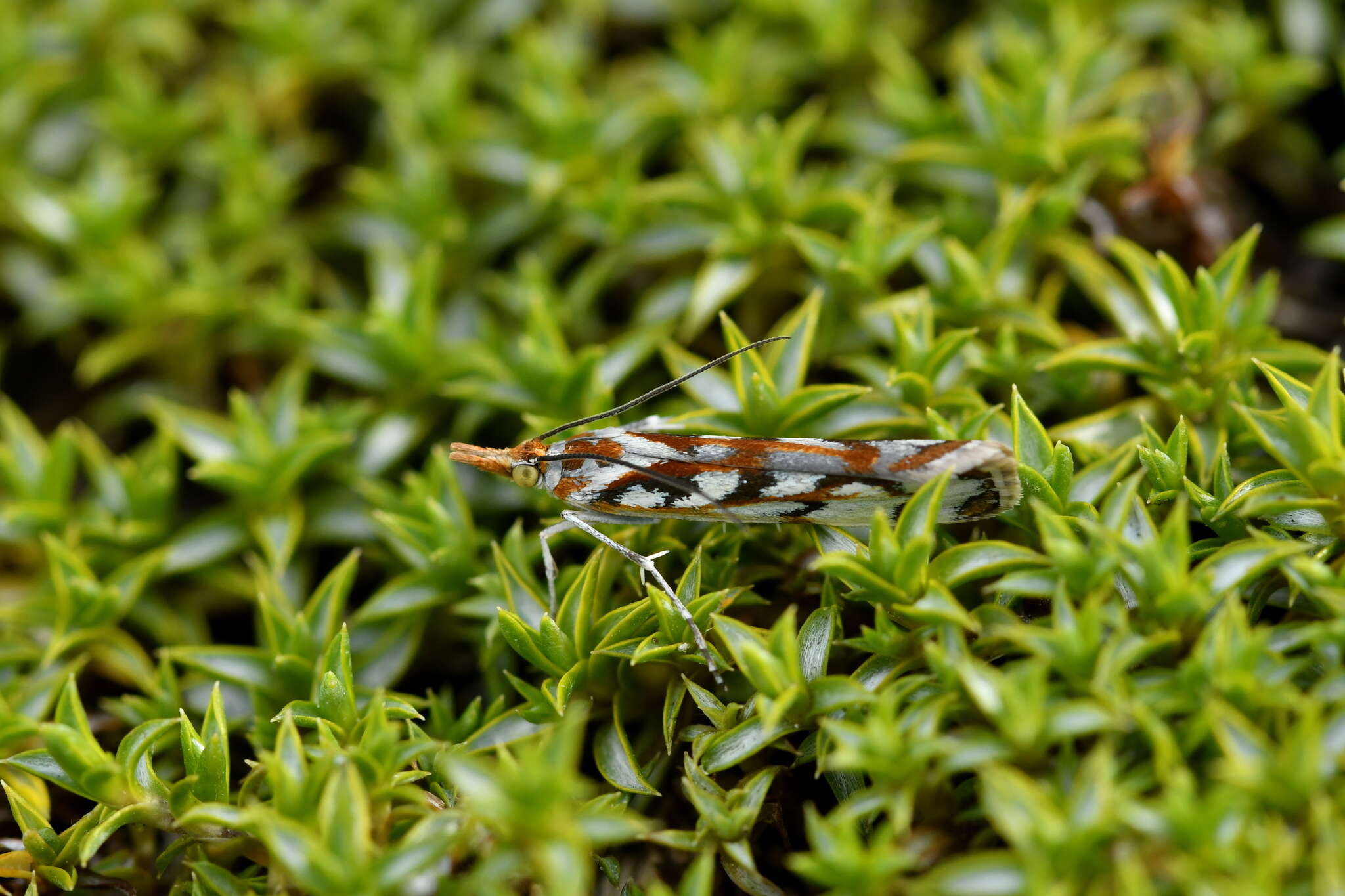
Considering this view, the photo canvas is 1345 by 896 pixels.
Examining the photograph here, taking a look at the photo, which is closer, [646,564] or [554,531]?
[646,564]

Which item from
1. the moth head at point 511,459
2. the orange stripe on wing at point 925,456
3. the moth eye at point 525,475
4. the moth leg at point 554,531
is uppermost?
the orange stripe on wing at point 925,456

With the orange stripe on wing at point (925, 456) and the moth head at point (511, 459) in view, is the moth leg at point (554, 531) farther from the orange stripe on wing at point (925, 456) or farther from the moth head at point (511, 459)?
the orange stripe on wing at point (925, 456)

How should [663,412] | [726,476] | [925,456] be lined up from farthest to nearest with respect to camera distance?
[663,412]
[726,476]
[925,456]

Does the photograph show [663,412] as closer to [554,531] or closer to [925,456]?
[554,531]

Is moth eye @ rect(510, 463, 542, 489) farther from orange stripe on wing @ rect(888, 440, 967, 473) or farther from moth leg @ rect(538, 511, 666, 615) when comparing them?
orange stripe on wing @ rect(888, 440, 967, 473)

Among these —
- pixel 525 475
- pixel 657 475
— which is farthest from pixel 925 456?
pixel 525 475

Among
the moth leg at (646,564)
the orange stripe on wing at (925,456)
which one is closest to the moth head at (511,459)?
the moth leg at (646,564)

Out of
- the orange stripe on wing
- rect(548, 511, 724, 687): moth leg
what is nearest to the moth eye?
rect(548, 511, 724, 687): moth leg

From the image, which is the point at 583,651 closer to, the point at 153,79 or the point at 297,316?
the point at 297,316
